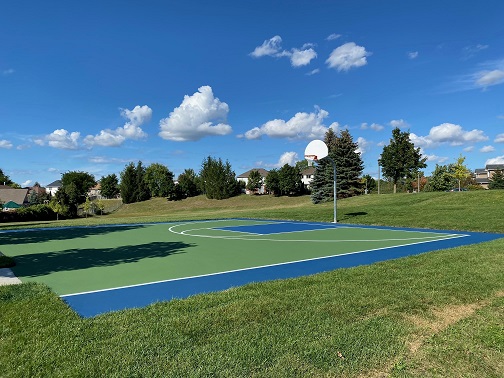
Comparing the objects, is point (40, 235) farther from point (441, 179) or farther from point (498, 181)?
point (498, 181)

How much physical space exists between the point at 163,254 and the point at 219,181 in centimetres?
4767

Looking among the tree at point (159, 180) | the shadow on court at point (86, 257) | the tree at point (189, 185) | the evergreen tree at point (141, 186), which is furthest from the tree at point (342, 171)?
the evergreen tree at point (141, 186)

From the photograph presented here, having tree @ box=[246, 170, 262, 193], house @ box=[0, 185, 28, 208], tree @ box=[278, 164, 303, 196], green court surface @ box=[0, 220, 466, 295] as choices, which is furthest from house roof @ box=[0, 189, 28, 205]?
green court surface @ box=[0, 220, 466, 295]

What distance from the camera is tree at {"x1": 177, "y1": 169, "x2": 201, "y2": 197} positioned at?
6345cm

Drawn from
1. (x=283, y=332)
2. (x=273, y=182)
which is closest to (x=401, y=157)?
(x=273, y=182)

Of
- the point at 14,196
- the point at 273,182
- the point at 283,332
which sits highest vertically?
the point at 273,182

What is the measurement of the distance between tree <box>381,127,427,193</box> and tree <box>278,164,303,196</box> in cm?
2180

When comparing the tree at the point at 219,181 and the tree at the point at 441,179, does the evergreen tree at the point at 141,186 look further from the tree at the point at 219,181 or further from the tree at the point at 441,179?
the tree at the point at 441,179

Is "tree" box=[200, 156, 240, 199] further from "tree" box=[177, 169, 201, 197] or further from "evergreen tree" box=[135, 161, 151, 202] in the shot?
"evergreen tree" box=[135, 161, 151, 202]

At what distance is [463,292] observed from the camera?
471 cm

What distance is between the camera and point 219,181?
5609 cm

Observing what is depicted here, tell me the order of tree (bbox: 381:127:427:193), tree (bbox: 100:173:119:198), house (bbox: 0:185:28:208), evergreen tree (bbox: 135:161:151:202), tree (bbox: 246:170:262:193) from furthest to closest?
tree (bbox: 100:173:119:198) → tree (bbox: 246:170:262:193) → evergreen tree (bbox: 135:161:151:202) → house (bbox: 0:185:28:208) → tree (bbox: 381:127:427:193)

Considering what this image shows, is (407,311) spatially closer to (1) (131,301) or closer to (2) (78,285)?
(1) (131,301)

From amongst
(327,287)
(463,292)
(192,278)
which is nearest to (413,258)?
(463,292)
